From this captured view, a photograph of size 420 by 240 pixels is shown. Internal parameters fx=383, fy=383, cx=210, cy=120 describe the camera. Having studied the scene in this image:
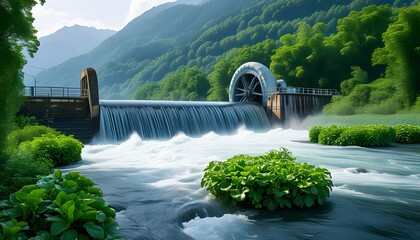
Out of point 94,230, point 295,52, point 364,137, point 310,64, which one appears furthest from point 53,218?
point 295,52

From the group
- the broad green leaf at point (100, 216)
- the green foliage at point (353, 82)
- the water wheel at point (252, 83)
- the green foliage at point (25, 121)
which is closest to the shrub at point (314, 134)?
the water wheel at point (252, 83)

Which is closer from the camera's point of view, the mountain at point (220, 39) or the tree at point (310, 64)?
the tree at point (310, 64)

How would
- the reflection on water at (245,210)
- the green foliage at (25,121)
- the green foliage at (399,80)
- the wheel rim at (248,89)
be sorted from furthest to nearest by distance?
the wheel rim at (248,89)
the green foliage at (399,80)
the green foliage at (25,121)
the reflection on water at (245,210)

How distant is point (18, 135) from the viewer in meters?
15.3

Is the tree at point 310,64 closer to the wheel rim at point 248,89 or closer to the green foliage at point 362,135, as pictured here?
the wheel rim at point 248,89

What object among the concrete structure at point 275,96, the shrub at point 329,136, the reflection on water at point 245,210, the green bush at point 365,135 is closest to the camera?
the reflection on water at point 245,210

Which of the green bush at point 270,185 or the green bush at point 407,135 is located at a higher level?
the green bush at point 407,135

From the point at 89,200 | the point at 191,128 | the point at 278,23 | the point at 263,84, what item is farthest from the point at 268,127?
the point at 278,23

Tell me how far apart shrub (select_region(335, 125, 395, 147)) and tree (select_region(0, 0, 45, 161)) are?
19.0 m

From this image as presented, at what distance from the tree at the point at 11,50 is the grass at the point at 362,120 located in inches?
1111

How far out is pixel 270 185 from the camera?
Answer: 25.8ft

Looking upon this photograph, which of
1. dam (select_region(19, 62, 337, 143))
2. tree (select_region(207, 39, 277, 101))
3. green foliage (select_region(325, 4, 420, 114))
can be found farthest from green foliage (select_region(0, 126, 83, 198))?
tree (select_region(207, 39, 277, 101))

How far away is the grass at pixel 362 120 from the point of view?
29875 mm

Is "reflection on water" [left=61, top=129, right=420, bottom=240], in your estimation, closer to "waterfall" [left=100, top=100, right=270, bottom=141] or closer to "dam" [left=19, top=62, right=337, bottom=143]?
"dam" [left=19, top=62, right=337, bottom=143]
